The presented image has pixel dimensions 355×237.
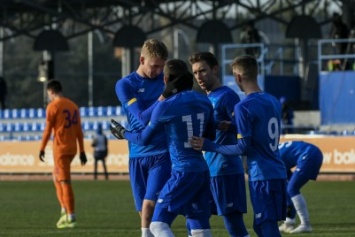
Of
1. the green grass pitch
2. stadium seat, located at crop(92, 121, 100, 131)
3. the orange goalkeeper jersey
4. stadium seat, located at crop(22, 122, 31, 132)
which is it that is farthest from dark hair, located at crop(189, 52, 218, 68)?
stadium seat, located at crop(22, 122, 31, 132)

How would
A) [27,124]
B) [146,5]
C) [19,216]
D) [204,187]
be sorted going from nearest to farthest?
[204,187]
[19,216]
[27,124]
[146,5]

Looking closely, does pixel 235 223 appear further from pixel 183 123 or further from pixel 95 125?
pixel 95 125

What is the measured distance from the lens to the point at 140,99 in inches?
519

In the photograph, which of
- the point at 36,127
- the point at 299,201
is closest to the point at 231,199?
the point at 299,201

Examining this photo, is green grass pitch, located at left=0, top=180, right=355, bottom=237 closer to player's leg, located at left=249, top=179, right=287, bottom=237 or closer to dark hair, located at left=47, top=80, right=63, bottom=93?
dark hair, located at left=47, top=80, right=63, bottom=93

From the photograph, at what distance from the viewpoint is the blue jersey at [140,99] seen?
13016 mm

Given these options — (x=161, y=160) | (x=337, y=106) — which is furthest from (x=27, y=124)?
(x=161, y=160)

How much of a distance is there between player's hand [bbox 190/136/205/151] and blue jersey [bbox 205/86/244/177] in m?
1.23

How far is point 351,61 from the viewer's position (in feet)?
145

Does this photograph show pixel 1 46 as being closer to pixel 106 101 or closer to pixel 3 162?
pixel 106 101

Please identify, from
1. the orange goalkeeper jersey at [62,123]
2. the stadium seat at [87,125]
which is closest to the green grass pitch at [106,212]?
the orange goalkeeper jersey at [62,123]

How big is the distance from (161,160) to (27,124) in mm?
39463

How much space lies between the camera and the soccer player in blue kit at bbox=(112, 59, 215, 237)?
11.8 meters

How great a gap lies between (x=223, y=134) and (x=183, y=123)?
51.8 inches
